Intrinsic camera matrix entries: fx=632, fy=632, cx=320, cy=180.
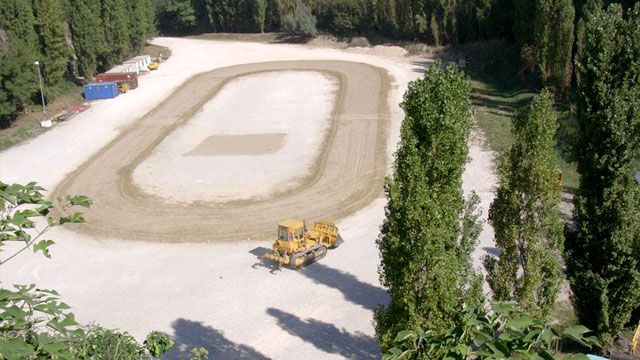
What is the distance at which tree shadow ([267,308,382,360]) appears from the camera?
1644 centimetres

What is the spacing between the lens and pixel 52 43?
157ft

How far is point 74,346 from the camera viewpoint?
24.8ft

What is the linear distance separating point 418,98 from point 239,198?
61.0 ft

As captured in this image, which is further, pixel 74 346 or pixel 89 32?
pixel 89 32

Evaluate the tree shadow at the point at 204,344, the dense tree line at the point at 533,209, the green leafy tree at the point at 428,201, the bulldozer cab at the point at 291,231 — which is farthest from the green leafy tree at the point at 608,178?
the bulldozer cab at the point at 291,231

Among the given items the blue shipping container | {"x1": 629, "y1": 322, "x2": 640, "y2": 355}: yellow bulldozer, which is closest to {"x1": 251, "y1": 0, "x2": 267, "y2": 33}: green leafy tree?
the blue shipping container

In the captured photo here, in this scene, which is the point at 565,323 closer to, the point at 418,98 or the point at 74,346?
the point at 418,98

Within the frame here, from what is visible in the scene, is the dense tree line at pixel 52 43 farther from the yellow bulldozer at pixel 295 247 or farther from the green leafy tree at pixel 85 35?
the yellow bulldozer at pixel 295 247

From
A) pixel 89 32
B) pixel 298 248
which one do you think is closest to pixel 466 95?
pixel 298 248

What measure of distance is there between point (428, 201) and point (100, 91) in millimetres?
44291

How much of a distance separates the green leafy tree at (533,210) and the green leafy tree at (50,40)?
4284 centimetres

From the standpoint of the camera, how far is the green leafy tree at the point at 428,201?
999cm

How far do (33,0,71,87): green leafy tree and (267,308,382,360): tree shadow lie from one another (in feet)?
119

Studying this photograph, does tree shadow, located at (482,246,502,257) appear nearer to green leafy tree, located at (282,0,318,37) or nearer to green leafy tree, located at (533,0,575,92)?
green leafy tree, located at (533,0,575,92)
